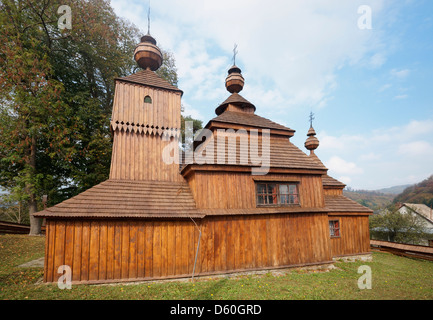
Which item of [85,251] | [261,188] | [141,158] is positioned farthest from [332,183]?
[85,251]

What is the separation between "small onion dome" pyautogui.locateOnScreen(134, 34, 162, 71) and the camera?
37.9 ft

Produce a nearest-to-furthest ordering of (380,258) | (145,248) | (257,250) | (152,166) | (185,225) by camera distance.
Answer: (145,248)
(185,225)
(257,250)
(152,166)
(380,258)

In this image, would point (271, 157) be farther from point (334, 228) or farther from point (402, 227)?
point (402, 227)

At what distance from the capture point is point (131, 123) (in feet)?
33.4

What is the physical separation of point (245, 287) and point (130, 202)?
5663 mm

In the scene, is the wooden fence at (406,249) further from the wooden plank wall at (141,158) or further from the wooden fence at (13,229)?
the wooden fence at (13,229)

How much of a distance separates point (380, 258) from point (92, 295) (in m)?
17.4

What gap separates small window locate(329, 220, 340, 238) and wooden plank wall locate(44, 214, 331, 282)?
3278 millimetres

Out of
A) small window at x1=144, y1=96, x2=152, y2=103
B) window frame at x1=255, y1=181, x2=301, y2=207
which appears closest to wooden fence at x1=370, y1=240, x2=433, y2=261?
window frame at x1=255, y1=181, x2=301, y2=207

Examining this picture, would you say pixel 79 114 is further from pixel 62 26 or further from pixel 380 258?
pixel 380 258

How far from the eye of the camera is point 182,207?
823 cm

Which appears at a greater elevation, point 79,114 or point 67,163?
point 79,114
